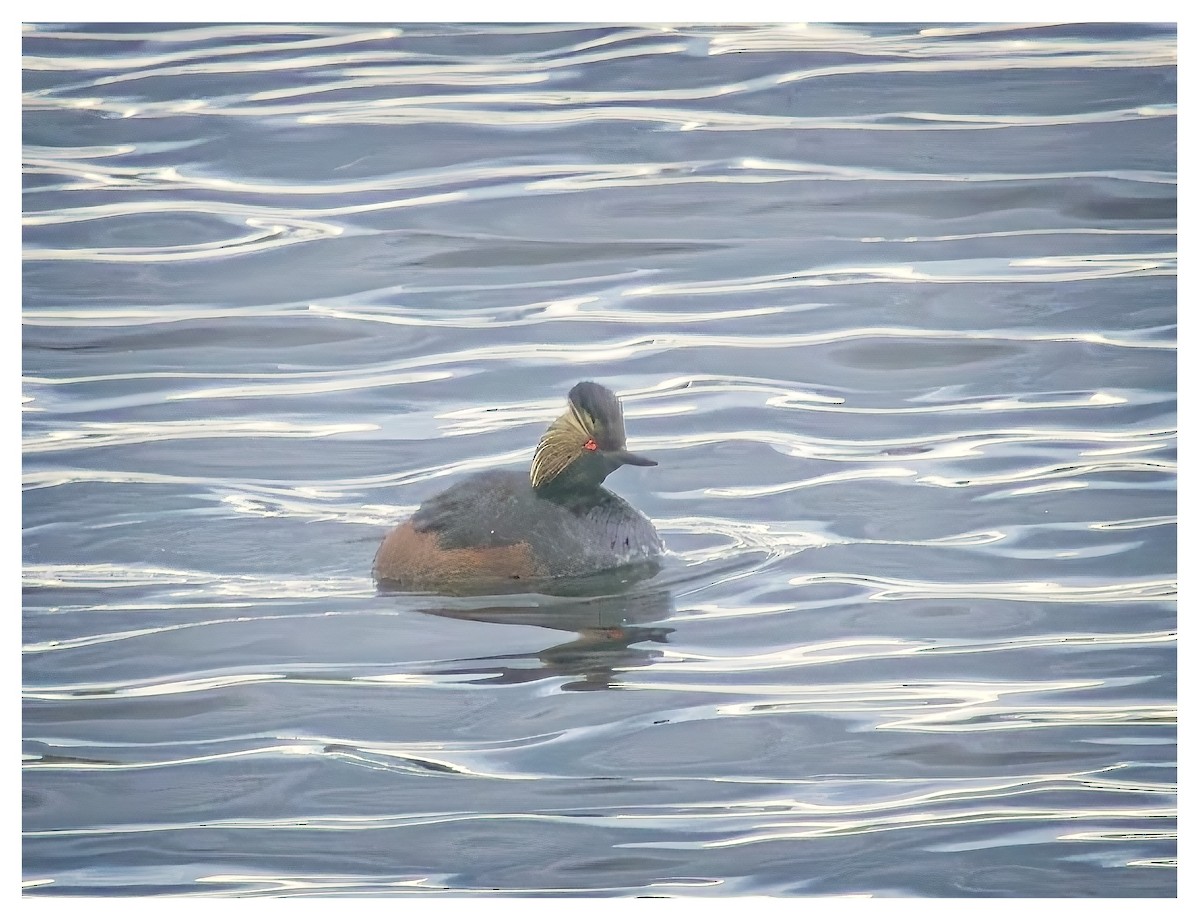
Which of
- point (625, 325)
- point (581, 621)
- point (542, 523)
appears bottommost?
point (581, 621)

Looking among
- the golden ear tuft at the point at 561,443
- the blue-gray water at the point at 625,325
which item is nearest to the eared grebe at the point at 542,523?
the golden ear tuft at the point at 561,443

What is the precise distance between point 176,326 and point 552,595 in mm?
1549

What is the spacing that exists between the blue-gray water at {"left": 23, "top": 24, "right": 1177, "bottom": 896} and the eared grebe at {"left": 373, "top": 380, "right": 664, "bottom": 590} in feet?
0.35

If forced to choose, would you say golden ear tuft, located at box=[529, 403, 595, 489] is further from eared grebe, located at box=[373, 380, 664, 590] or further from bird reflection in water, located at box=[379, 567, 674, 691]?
bird reflection in water, located at box=[379, 567, 674, 691]

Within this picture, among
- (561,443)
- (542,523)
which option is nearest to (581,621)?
(542,523)

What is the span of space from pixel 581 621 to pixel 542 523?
48 cm

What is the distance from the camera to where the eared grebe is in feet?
18.0

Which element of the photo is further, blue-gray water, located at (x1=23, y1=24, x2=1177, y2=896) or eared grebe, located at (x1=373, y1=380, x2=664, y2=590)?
eared grebe, located at (x1=373, y1=380, x2=664, y2=590)

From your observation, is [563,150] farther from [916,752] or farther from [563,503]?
[916,752]

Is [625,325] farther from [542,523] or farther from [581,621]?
[581,621]

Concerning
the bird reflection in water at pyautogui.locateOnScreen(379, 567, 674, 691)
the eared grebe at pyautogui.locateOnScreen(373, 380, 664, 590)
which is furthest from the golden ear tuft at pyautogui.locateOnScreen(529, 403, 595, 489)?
the bird reflection in water at pyautogui.locateOnScreen(379, 567, 674, 691)

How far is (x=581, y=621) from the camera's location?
551cm

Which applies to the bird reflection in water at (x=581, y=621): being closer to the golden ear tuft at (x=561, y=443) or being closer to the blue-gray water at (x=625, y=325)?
the blue-gray water at (x=625, y=325)

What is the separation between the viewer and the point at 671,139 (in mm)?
5371
